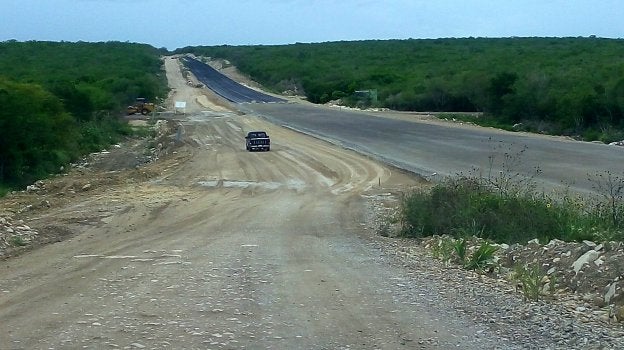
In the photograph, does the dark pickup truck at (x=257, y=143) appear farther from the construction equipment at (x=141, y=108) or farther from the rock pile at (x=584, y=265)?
the rock pile at (x=584, y=265)

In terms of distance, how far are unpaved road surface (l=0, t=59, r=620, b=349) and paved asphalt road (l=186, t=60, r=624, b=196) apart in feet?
26.1

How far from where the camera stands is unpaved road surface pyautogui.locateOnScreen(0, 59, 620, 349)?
895cm

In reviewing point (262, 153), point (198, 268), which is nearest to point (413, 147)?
point (262, 153)

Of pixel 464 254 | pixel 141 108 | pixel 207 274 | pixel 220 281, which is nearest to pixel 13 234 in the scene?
pixel 207 274

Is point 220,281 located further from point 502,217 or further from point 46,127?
point 46,127

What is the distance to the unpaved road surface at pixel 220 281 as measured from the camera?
8.95 metres

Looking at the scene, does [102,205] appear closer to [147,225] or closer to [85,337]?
[147,225]

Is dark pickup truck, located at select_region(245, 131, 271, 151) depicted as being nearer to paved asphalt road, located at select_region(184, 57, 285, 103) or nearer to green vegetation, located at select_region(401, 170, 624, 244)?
green vegetation, located at select_region(401, 170, 624, 244)

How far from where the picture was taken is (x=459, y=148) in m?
43.8

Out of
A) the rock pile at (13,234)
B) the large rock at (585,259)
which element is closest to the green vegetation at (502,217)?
the large rock at (585,259)

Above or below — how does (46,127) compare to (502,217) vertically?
below

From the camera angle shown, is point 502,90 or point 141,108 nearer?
point 502,90

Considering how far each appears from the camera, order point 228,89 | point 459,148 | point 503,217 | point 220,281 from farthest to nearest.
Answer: point 228,89
point 459,148
point 503,217
point 220,281

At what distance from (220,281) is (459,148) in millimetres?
32585
